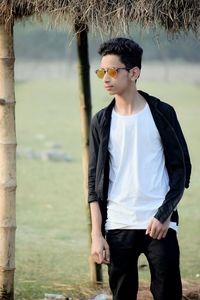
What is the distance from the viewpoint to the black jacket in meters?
4.36

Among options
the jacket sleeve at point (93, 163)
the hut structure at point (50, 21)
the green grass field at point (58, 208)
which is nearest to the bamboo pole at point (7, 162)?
the hut structure at point (50, 21)

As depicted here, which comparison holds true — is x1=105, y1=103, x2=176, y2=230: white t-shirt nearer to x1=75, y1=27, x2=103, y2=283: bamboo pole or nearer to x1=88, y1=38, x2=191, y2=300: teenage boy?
x1=88, y1=38, x2=191, y2=300: teenage boy

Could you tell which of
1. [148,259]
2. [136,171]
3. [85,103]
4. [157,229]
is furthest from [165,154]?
[85,103]

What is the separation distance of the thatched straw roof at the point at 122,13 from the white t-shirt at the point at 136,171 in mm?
951

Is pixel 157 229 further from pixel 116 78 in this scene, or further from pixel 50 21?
pixel 50 21

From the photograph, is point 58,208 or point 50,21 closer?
point 50,21

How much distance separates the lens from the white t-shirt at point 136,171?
4.36 metres

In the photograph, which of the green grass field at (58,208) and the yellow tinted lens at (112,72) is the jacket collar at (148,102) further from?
the green grass field at (58,208)

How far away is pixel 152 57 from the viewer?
31953 mm

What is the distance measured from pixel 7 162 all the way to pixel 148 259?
5.50 feet

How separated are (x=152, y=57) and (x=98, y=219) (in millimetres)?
27818

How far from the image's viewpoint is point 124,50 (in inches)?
174

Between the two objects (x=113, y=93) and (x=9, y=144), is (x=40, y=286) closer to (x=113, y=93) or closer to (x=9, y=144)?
(x=9, y=144)

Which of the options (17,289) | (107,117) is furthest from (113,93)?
(17,289)
